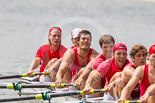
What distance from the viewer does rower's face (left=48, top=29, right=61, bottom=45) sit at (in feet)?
23.5

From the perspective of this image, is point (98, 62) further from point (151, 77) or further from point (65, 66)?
point (151, 77)

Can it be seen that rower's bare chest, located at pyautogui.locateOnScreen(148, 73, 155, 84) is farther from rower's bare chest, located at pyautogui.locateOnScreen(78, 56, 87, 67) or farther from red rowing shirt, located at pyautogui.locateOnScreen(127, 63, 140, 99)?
rower's bare chest, located at pyautogui.locateOnScreen(78, 56, 87, 67)

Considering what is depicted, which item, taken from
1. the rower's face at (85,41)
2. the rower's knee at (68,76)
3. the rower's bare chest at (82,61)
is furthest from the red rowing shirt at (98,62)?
the rower's knee at (68,76)

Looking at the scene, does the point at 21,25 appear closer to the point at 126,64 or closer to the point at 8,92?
the point at 8,92

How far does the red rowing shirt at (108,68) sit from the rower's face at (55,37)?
213cm

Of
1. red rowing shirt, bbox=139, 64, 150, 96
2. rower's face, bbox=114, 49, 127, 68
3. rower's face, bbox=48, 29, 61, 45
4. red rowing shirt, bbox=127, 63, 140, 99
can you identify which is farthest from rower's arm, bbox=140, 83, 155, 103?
rower's face, bbox=48, 29, 61, 45

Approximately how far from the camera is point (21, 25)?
1209 inches

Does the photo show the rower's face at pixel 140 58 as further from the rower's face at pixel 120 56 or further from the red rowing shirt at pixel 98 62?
the red rowing shirt at pixel 98 62

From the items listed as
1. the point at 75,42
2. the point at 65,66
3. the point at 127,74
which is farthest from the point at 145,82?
the point at 75,42

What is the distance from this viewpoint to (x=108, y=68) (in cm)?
520

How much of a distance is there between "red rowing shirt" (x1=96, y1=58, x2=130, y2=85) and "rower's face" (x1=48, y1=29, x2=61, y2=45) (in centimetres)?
213

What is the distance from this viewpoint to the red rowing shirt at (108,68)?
17.0 feet

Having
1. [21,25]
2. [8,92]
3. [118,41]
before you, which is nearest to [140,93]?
[118,41]

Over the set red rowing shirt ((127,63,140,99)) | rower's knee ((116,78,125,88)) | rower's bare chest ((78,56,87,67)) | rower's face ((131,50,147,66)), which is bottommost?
red rowing shirt ((127,63,140,99))
